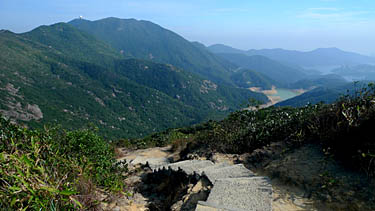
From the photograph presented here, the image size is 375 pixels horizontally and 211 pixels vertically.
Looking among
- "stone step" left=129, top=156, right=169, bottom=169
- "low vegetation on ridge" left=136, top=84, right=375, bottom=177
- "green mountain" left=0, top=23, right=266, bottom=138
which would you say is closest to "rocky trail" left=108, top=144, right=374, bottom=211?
"low vegetation on ridge" left=136, top=84, right=375, bottom=177

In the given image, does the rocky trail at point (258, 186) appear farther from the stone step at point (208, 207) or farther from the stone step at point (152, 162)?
the stone step at point (152, 162)

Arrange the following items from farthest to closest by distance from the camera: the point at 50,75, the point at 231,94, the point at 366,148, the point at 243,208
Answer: the point at 231,94 < the point at 50,75 < the point at 366,148 < the point at 243,208

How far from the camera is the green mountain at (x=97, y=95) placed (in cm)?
8731

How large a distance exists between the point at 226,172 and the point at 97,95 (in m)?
123

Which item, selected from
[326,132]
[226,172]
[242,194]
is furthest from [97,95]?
[242,194]

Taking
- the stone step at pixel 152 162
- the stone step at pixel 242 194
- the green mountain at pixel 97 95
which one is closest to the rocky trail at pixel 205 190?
the stone step at pixel 242 194

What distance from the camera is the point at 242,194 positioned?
381 cm

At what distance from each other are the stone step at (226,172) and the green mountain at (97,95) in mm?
76928

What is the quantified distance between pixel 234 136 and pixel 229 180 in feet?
10.4

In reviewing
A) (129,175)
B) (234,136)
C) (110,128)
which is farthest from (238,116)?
(110,128)

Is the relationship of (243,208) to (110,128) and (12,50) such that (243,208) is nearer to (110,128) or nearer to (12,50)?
(110,128)

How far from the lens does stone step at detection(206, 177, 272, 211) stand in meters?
3.50

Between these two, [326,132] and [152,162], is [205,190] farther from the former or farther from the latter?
[152,162]

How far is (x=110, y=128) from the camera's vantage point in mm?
94125
